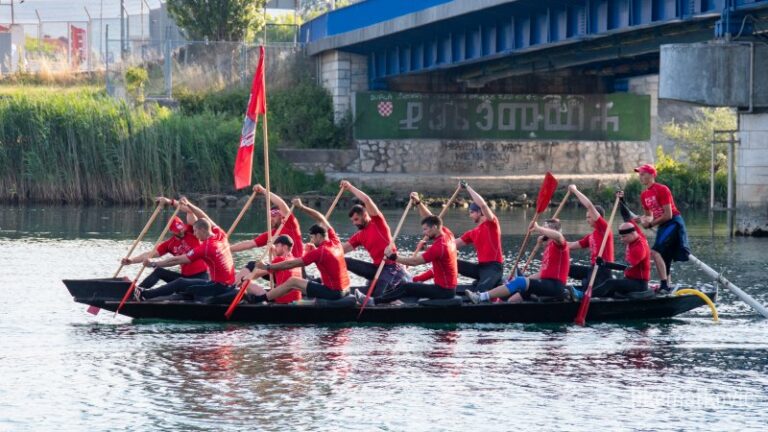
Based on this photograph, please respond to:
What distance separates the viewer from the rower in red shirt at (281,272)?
A: 19078 mm

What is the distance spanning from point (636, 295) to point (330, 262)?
14.2 ft

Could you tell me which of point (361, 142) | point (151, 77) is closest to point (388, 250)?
point (361, 142)

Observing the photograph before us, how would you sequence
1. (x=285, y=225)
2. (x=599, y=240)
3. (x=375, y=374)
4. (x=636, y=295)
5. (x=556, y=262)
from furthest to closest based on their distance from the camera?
(x=285, y=225) → (x=599, y=240) → (x=636, y=295) → (x=556, y=262) → (x=375, y=374)

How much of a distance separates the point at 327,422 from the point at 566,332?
577cm

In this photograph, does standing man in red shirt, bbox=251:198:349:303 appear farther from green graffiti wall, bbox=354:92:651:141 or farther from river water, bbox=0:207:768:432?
green graffiti wall, bbox=354:92:651:141

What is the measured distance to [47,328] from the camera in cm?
1908

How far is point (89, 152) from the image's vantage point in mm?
40406

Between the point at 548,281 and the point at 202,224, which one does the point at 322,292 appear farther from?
the point at 548,281

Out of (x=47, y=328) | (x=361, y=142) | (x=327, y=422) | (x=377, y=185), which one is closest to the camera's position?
(x=327, y=422)

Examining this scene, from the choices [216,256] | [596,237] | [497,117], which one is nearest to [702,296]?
[596,237]

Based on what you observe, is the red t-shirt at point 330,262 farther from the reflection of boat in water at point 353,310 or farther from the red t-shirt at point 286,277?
the red t-shirt at point 286,277

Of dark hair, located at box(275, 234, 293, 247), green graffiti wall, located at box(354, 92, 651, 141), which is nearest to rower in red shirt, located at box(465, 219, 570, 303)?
dark hair, located at box(275, 234, 293, 247)

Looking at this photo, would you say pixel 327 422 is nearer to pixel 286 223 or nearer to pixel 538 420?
pixel 538 420

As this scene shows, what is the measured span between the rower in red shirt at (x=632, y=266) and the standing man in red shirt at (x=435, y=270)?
2082 millimetres
